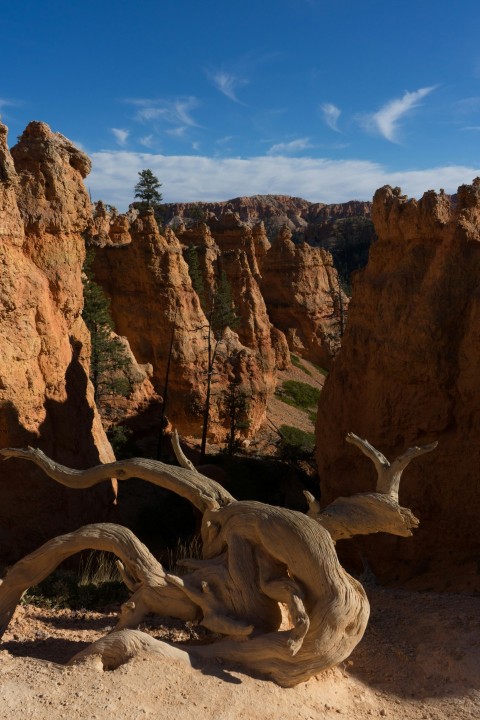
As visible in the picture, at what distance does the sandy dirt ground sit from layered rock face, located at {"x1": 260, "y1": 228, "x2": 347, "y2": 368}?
3893 centimetres

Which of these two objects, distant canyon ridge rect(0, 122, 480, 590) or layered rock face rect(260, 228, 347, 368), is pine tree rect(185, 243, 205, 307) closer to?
layered rock face rect(260, 228, 347, 368)

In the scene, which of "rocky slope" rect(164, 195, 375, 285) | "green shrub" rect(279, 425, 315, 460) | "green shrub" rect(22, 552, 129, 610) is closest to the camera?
"green shrub" rect(22, 552, 129, 610)

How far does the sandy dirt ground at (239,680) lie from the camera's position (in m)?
5.10

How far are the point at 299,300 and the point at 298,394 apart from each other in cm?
1052

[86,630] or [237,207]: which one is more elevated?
[237,207]

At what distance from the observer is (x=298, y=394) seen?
3828 centimetres

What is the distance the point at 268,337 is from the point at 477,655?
32.5 metres

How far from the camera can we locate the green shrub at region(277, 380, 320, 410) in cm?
3709

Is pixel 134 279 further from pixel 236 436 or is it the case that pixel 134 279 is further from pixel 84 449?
pixel 84 449

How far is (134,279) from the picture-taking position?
29.1 meters

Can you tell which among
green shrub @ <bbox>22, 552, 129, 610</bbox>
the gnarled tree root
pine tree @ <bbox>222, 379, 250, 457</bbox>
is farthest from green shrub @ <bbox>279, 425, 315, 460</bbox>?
the gnarled tree root

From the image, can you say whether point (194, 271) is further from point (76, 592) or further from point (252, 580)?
point (252, 580)

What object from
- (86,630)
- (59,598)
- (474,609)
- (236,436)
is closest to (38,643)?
(86,630)

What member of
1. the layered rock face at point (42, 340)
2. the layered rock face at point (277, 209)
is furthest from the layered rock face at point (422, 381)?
the layered rock face at point (277, 209)
